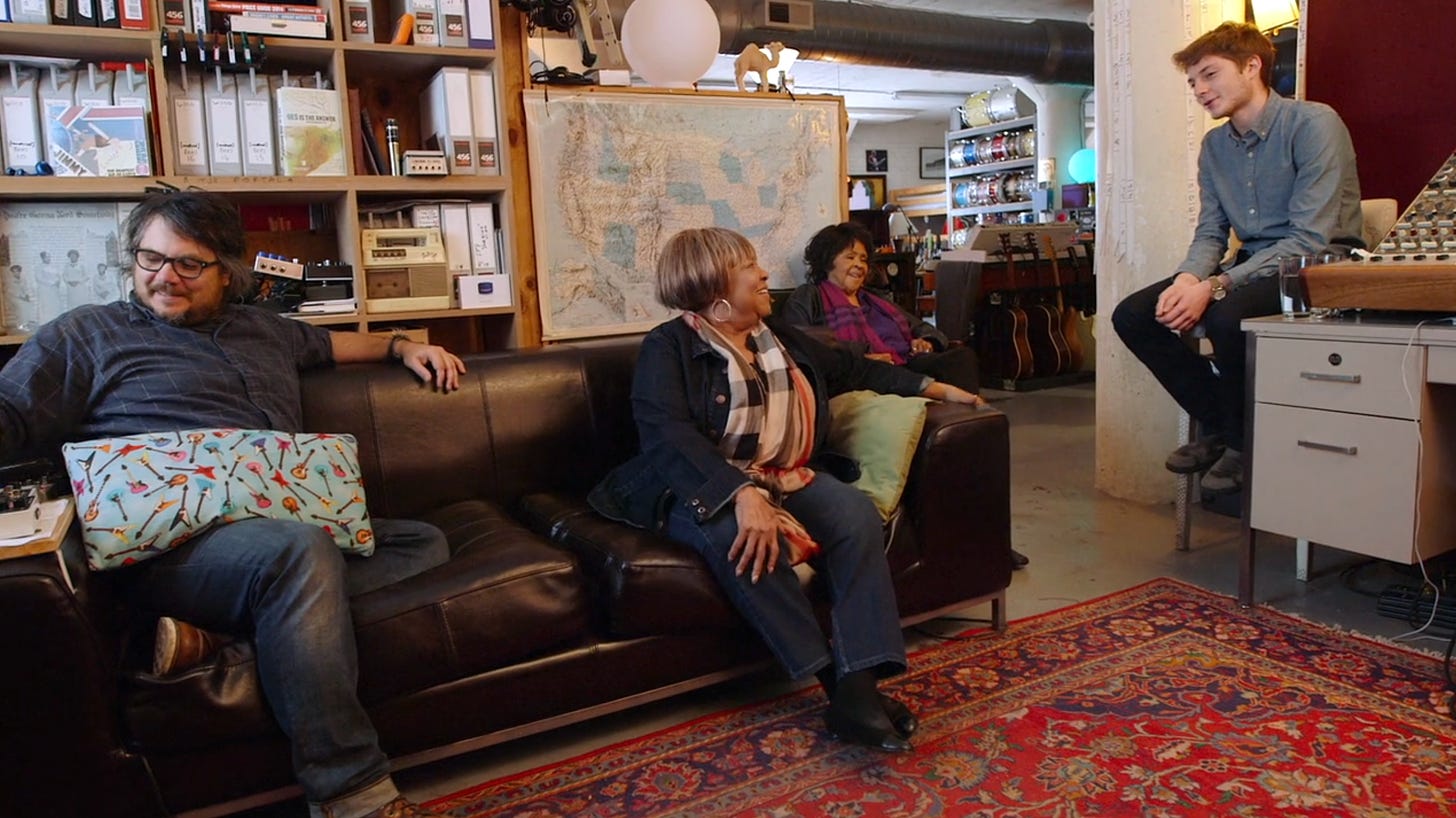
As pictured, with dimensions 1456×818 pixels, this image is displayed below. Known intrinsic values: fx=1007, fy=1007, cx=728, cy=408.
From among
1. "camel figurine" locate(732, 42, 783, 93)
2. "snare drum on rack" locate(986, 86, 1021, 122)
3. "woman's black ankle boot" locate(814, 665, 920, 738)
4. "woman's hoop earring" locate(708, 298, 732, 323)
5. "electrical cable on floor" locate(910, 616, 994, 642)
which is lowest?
"electrical cable on floor" locate(910, 616, 994, 642)

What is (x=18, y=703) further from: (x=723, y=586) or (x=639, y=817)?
(x=723, y=586)

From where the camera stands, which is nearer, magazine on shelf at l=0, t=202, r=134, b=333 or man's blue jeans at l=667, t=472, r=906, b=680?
man's blue jeans at l=667, t=472, r=906, b=680

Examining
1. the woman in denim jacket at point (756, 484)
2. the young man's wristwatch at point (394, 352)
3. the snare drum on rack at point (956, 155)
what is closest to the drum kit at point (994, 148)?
the snare drum on rack at point (956, 155)

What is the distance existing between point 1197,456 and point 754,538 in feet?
5.30

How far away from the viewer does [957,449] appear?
2252mm

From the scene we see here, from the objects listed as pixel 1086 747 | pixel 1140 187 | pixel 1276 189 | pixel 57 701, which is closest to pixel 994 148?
pixel 1140 187

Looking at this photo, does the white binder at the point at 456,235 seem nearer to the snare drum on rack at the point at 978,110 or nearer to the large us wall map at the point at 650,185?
the large us wall map at the point at 650,185

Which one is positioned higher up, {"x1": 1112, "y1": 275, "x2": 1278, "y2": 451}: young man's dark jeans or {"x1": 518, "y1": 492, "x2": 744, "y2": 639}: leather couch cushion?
{"x1": 1112, "y1": 275, "x2": 1278, "y2": 451}: young man's dark jeans

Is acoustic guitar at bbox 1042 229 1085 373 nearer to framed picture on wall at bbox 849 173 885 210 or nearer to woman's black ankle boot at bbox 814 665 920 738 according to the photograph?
woman's black ankle boot at bbox 814 665 920 738

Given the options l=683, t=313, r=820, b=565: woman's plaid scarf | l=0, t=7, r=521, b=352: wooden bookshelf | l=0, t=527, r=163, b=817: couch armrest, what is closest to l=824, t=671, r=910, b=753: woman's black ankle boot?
l=683, t=313, r=820, b=565: woman's plaid scarf

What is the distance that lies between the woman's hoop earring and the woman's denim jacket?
0.20 feet

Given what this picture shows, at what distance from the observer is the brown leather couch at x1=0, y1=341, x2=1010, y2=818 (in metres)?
1.49

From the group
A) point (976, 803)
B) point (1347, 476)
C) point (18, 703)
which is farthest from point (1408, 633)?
point (18, 703)

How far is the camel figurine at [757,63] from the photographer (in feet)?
11.7
